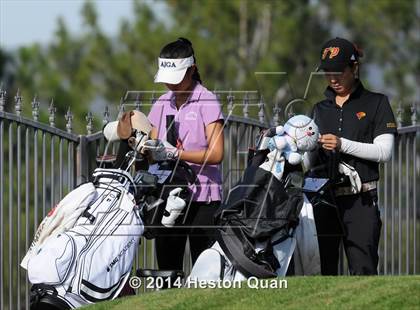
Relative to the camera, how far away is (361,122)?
906cm

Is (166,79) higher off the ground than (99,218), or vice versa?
(166,79)

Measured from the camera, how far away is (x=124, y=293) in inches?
349

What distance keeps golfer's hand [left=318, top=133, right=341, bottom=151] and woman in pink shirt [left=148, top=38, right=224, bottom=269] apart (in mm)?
665

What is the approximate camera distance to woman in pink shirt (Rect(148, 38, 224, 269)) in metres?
8.91

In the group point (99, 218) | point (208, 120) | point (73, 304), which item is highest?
point (208, 120)

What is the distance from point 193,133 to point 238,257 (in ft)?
3.12

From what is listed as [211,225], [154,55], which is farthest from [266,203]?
[154,55]

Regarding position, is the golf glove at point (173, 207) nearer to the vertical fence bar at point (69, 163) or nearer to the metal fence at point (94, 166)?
the metal fence at point (94, 166)

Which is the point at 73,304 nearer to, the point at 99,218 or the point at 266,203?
the point at 99,218

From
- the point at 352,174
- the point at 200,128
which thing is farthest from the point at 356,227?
the point at 200,128

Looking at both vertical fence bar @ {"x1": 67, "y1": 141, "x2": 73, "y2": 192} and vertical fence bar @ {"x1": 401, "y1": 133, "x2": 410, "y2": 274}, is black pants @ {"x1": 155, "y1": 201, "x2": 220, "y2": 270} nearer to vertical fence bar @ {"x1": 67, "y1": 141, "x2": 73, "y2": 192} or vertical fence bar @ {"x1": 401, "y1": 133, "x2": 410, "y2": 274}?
vertical fence bar @ {"x1": 67, "y1": 141, "x2": 73, "y2": 192}

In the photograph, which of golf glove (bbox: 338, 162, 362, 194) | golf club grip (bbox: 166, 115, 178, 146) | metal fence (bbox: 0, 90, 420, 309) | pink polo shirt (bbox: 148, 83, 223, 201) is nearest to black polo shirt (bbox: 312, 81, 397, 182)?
golf glove (bbox: 338, 162, 362, 194)

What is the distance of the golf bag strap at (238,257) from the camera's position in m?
8.44

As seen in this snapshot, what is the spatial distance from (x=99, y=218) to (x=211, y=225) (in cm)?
76
